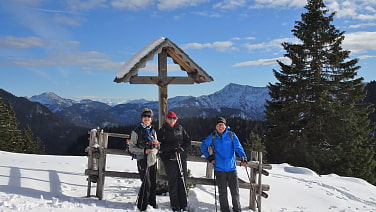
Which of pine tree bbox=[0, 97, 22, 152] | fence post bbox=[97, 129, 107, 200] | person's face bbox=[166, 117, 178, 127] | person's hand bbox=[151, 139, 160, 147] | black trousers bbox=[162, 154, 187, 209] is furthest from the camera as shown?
pine tree bbox=[0, 97, 22, 152]

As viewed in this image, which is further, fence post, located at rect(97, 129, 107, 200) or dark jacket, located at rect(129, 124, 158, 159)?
fence post, located at rect(97, 129, 107, 200)

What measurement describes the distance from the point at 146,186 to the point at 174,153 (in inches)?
37.9

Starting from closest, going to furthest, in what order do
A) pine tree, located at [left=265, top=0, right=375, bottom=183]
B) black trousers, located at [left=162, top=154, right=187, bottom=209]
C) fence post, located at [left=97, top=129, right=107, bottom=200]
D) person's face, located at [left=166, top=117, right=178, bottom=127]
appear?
person's face, located at [left=166, top=117, right=178, bottom=127] < black trousers, located at [left=162, top=154, right=187, bottom=209] < fence post, located at [left=97, top=129, right=107, bottom=200] < pine tree, located at [left=265, top=0, right=375, bottom=183]

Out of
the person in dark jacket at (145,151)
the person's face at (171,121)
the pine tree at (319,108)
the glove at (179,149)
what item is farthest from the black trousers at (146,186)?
the pine tree at (319,108)

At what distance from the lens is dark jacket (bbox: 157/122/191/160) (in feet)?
21.1

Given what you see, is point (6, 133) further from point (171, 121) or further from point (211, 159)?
point (211, 159)

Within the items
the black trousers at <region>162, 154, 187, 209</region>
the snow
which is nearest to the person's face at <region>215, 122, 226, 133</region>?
the black trousers at <region>162, 154, 187, 209</region>

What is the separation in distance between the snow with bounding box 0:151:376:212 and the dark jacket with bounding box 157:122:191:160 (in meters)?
1.31

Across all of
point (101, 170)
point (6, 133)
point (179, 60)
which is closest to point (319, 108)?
point (179, 60)

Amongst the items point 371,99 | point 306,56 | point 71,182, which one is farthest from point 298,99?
point 371,99

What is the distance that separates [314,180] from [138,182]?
27.2 feet

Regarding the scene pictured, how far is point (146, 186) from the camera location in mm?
6383

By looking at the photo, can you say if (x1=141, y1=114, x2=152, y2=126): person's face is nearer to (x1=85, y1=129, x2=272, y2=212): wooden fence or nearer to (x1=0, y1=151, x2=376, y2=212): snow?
(x1=85, y1=129, x2=272, y2=212): wooden fence

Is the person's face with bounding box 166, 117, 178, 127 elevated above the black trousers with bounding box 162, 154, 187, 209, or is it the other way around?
the person's face with bounding box 166, 117, 178, 127
